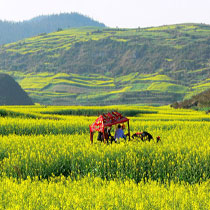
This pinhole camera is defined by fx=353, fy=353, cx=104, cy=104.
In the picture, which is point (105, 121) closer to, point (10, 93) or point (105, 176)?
point (105, 176)

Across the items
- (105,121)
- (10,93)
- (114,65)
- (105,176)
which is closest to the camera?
(105,176)

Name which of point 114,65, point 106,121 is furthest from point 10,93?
point 114,65

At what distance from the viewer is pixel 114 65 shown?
143375mm

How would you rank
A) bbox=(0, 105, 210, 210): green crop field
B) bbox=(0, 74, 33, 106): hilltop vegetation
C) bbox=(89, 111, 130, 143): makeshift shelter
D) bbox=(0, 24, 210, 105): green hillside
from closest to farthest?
bbox=(0, 105, 210, 210): green crop field, bbox=(89, 111, 130, 143): makeshift shelter, bbox=(0, 74, 33, 106): hilltop vegetation, bbox=(0, 24, 210, 105): green hillside

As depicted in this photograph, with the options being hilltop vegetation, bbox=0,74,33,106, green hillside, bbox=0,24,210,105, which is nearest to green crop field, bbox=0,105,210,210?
hilltop vegetation, bbox=0,74,33,106

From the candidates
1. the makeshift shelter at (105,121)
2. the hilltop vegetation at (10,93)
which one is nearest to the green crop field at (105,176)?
the makeshift shelter at (105,121)

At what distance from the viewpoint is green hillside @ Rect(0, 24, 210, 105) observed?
9850 centimetres

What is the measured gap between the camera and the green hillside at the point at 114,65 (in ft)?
323

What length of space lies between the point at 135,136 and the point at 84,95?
290ft

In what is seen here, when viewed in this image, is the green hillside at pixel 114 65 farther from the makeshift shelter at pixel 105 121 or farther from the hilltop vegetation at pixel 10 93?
the makeshift shelter at pixel 105 121

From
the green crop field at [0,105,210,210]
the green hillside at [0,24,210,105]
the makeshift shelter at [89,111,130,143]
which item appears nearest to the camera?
the green crop field at [0,105,210,210]

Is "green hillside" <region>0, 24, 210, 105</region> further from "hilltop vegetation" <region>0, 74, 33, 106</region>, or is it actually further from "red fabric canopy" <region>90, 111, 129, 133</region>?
"red fabric canopy" <region>90, 111, 129, 133</region>

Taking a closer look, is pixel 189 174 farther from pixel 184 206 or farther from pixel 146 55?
pixel 146 55

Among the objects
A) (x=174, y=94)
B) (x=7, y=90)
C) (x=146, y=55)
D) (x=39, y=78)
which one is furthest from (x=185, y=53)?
(x=7, y=90)
